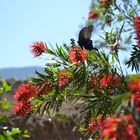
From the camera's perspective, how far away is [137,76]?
146cm

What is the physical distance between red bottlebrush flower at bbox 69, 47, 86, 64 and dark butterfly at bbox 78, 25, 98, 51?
2.0 inches

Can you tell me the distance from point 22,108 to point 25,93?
115mm

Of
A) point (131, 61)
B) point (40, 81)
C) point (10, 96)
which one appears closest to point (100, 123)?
point (40, 81)

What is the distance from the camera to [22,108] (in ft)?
10.9

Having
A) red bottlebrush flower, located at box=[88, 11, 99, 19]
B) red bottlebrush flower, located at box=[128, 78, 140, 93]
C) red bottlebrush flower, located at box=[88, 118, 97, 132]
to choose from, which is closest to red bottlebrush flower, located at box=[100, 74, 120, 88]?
red bottlebrush flower, located at box=[88, 118, 97, 132]

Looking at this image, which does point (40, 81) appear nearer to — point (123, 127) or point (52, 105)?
point (52, 105)

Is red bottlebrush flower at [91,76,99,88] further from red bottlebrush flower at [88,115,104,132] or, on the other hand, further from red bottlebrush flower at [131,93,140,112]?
red bottlebrush flower at [131,93,140,112]

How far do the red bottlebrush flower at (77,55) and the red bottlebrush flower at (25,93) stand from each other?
40 cm

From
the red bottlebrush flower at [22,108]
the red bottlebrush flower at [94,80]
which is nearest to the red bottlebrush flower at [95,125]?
the red bottlebrush flower at [94,80]

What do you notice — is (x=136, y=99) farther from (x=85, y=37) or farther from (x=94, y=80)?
(x=94, y=80)

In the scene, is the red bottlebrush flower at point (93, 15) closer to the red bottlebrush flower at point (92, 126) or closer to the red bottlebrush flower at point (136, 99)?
the red bottlebrush flower at point (92, 126)

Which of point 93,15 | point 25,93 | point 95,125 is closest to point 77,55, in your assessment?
point 25,93

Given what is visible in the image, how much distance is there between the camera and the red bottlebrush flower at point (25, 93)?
3.31m

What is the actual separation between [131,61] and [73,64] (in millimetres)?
583
